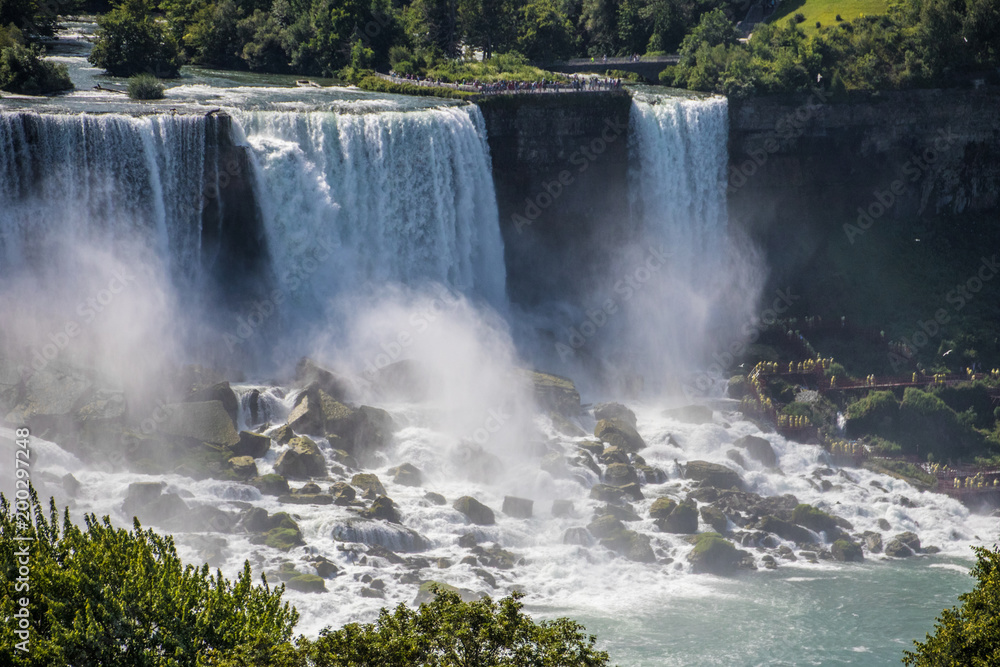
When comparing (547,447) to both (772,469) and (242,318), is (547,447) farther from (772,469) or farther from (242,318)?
(242,318)

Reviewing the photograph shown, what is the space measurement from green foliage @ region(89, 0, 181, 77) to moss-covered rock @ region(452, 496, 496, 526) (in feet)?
108

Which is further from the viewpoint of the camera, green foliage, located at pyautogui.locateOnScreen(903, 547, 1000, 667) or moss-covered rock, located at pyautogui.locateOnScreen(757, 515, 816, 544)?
moss-covered rock, located at pyautogui.locateOnScreen(757, 515, 816, 544)

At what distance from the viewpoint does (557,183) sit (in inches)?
1961

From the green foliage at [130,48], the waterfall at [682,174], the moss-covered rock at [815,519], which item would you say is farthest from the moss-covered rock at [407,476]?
the green foliage at [130,48]

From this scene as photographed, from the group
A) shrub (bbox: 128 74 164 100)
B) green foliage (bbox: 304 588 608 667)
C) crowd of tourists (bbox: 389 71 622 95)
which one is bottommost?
green foliage (bbox: 304 588 608 667)

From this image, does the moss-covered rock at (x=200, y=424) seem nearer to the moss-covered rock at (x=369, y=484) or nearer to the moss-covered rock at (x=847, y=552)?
the moss-covered rock at (x=369, y=484)

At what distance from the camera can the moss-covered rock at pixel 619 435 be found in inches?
1587

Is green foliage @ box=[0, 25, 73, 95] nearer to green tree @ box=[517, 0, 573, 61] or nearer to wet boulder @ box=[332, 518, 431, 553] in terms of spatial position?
wet boulder @ box=[332, 518, 431, 553]

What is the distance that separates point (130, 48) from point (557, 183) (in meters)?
23.1

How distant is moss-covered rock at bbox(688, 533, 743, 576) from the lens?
33719 millimetres

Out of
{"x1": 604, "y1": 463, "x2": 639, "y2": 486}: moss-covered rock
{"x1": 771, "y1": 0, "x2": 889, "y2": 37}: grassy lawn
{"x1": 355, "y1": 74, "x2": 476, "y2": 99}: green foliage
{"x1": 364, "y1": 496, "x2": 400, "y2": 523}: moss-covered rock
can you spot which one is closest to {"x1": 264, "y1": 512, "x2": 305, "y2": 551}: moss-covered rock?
{"x1": 364, "y1": 496, "x2": 400, "y2": 523}: moss-covered rock

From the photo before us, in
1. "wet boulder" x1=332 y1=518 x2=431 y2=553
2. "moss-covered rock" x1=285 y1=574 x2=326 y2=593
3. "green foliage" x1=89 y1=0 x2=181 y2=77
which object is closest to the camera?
"moss-covered rock" x1=285 y1=574 x2=326 y2=593

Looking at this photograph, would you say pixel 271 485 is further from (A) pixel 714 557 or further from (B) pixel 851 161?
(B) pixel 851 161

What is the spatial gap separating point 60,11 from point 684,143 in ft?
128
